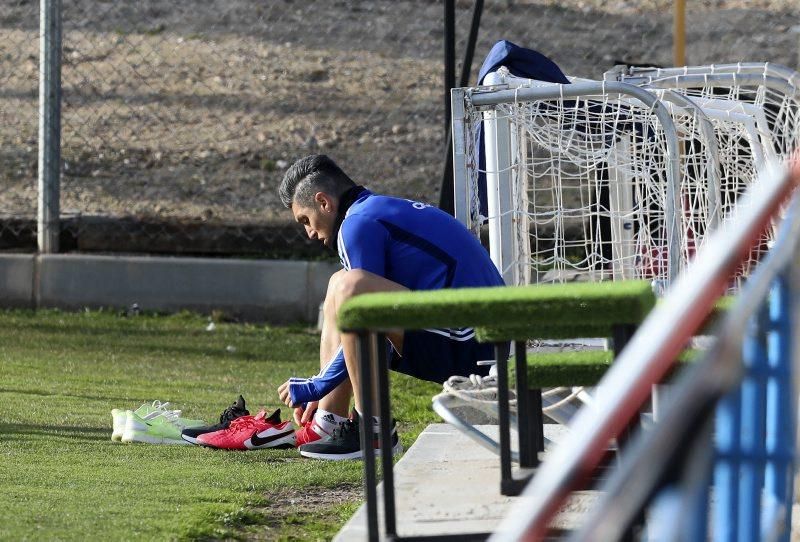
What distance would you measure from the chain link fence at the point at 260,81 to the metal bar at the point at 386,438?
659 centimetres

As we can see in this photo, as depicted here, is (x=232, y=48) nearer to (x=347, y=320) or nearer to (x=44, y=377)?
(x=44, y=377)

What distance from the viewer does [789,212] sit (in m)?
2.61

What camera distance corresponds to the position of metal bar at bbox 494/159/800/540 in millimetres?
1370

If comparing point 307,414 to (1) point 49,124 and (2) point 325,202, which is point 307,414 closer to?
(2) point 325,202

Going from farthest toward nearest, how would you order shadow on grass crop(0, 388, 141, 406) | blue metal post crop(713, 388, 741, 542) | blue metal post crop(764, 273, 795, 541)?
shadow on grass crop(0, 388, 141, 406)
blue metal post crop(764, 273, 795, 541)
blue metal post crop(713, 388, 741, 542)

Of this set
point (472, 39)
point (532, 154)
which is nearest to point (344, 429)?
point (532, 154)

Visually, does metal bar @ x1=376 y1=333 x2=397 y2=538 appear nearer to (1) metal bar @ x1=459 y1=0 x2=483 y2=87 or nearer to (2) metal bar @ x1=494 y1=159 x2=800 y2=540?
(2) metal bar @ x1=494 y1=159 x2=800 y2=540

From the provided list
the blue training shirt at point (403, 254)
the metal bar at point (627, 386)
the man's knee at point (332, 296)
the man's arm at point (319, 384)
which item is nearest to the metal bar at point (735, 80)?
the blue training shirt at point (403, 254)

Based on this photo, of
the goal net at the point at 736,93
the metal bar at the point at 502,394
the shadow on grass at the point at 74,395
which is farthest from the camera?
the shadow on grass at the point at 74,395

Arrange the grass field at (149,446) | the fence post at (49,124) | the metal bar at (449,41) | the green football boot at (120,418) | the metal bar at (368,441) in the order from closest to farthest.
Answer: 1. the metal bar at (368,441)
2. the grass field at (149,446)
3. the green football boot at (120,418)
4. the metal bar at (449,41)
5. the fence post at (49,124)

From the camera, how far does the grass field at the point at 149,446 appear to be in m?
3.60

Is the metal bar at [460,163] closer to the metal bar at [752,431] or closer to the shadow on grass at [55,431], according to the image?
the shadow on grass at [55,431]

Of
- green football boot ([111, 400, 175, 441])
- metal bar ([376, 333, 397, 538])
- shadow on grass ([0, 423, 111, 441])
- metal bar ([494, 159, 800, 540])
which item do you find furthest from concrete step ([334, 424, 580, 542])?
metal bar ([494, 159, 800, 540])

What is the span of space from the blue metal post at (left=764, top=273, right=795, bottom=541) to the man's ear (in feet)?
8.54
